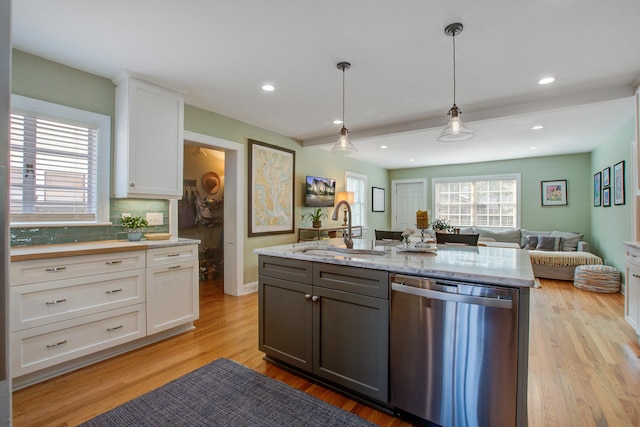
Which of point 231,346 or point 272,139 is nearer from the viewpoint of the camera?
point 231,346

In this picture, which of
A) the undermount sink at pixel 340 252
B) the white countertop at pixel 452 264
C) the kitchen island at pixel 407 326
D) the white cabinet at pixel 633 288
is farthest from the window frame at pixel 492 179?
the undermount sink at pixel 340 252

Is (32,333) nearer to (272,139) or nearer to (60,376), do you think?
(60,376)

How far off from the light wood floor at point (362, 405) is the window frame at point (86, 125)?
1236mm

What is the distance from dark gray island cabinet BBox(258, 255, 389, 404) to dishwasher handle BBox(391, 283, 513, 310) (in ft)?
0.35

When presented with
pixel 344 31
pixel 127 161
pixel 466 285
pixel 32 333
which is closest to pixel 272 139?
pixel 127 161

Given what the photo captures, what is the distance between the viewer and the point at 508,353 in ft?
4.56

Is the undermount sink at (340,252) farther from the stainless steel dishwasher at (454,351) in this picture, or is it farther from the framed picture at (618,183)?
the framed picture at (618,183)

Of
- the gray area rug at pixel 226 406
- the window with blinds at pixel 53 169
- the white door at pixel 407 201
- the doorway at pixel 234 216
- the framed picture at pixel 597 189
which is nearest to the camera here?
the gray area rug at pixel 226 406

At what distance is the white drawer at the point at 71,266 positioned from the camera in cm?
199

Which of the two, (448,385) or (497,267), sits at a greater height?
(497,267)

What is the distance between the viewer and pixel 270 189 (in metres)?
4.63

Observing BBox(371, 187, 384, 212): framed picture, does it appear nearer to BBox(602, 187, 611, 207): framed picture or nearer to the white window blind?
the white window blind

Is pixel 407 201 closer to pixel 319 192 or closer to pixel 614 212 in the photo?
pixel 319 192

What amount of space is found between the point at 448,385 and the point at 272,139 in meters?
4.06
